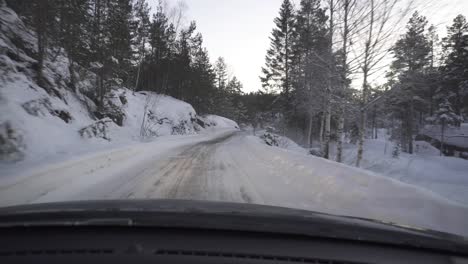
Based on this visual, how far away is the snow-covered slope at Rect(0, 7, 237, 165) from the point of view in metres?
8.51

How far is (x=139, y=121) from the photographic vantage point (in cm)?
2452

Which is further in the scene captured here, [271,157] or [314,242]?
[271,157]

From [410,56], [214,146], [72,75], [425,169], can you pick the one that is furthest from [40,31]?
[425,169]

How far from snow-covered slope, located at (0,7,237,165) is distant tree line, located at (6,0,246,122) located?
59 cm

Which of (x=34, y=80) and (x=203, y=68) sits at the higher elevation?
(x=203, y=68)

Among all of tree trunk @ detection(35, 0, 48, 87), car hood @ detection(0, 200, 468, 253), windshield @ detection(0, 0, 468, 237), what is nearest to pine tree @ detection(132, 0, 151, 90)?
windshield @ detection(0, 0, 468, 237)

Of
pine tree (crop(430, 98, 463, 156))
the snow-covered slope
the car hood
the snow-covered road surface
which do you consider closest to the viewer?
the car hood

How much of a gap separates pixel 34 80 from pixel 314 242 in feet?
52.7

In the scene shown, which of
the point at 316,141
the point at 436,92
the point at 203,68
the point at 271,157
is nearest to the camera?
the point at 271,157

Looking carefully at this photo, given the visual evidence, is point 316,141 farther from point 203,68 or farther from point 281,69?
point 203,68

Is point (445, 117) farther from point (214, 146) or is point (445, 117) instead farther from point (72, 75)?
point (72, 75)

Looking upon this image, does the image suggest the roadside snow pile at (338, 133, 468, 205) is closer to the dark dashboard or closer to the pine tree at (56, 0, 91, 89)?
the dark dashboard

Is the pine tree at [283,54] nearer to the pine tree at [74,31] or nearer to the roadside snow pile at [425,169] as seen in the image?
the roadside snow pile at [425,169]

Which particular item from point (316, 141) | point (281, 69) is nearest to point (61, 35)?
point (281, 69)
